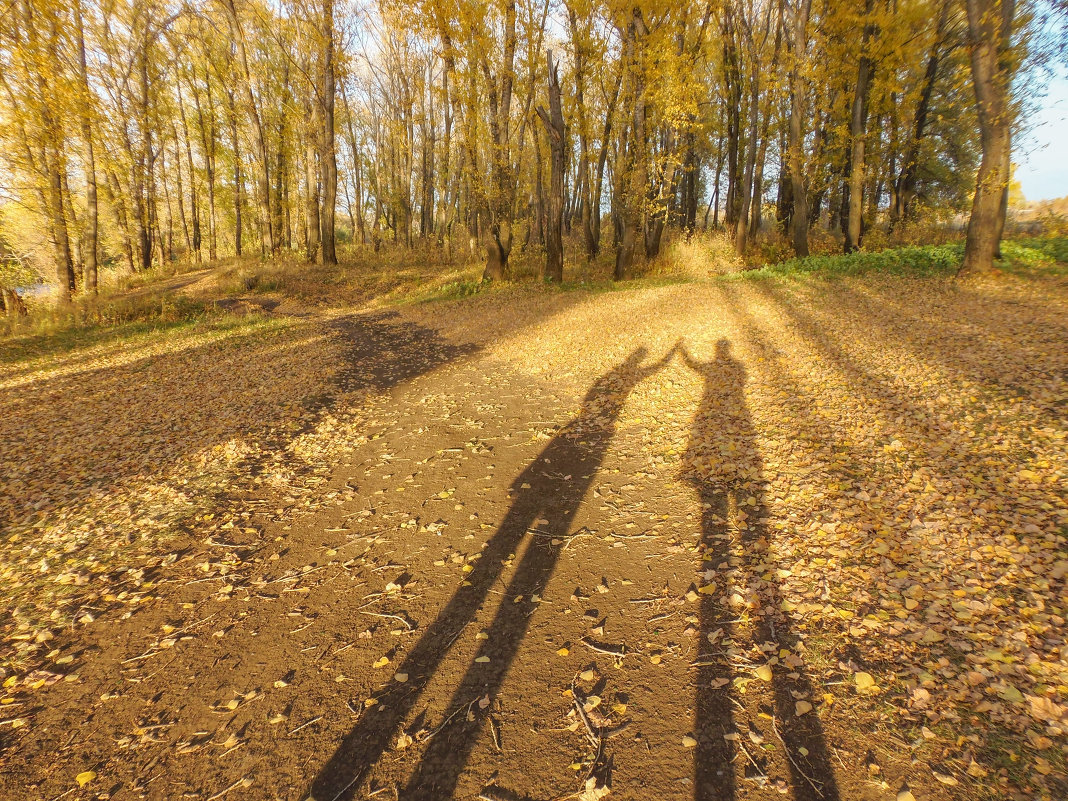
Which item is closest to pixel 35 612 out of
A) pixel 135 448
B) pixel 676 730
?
pixel 135 448

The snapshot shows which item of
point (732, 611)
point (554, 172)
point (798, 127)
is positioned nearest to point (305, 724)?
point (732, 611)

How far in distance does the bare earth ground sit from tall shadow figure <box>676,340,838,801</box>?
2 cm

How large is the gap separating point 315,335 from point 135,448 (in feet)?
23.7

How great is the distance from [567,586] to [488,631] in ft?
2.61

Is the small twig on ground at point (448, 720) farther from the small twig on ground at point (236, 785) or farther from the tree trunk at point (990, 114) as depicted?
the tree trunk at point (990, 114)

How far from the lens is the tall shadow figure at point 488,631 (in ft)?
9.44

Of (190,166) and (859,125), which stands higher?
(190,166)

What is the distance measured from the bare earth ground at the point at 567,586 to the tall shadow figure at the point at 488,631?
0.02 meters

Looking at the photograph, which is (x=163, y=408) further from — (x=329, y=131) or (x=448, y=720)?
(x=329, y=131)

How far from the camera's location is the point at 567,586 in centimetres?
428

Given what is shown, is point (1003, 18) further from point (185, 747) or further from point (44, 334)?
point (44, 334)

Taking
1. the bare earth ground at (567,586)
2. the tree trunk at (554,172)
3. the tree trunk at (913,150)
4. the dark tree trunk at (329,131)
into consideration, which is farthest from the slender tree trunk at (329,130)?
the tree trunk at (913,150)

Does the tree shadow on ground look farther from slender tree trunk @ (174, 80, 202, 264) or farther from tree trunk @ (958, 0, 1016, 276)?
slender tree trunk @ (174, 80, 202, 264)

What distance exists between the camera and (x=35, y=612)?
4.20 m
